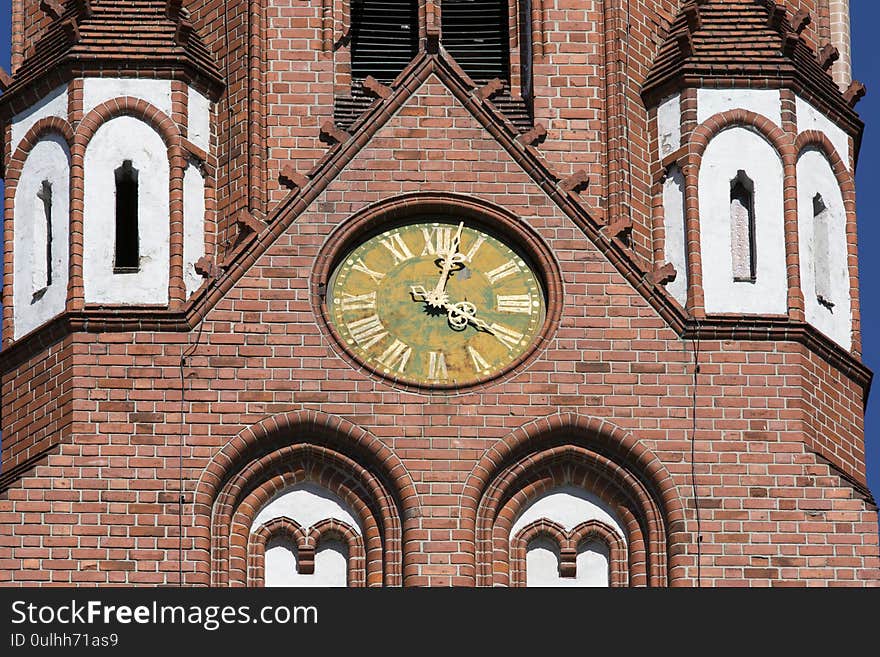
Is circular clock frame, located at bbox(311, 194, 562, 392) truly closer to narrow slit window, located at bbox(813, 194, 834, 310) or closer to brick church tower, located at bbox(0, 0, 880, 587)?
brick church tower, located at bbox(0, 0, 880, 587)

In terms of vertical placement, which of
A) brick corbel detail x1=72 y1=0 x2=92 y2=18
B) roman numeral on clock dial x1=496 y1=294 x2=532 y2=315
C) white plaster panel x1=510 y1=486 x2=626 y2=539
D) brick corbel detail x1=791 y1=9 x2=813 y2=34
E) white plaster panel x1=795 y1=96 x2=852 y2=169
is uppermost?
brick corbel detail x1=72 y1=0 x2=92 y2=18

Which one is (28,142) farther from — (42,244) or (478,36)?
(478,36)

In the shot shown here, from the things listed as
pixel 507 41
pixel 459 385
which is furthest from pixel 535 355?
pixel 507 41

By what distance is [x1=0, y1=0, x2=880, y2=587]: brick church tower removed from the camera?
5744 centimetres

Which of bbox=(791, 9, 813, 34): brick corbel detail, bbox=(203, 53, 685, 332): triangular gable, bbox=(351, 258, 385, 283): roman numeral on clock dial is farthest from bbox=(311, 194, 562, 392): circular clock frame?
bbox=(791, 9, 813, 34): brick corbel detail

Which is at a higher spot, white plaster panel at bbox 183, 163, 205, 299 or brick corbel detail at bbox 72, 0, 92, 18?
brick corbel detail at bbox 72, 0, 92, 18

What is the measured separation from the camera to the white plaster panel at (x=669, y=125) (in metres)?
60.2

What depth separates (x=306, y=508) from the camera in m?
57.8

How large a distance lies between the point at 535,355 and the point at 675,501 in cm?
192

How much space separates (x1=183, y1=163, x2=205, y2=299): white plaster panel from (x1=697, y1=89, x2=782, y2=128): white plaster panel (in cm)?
470

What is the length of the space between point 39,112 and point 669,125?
5886 mm

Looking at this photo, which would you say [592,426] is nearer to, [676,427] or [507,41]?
[676,427]

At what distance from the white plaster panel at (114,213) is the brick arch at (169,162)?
0.05 m

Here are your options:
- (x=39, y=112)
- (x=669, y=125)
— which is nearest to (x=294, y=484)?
(x=39, y=112)
